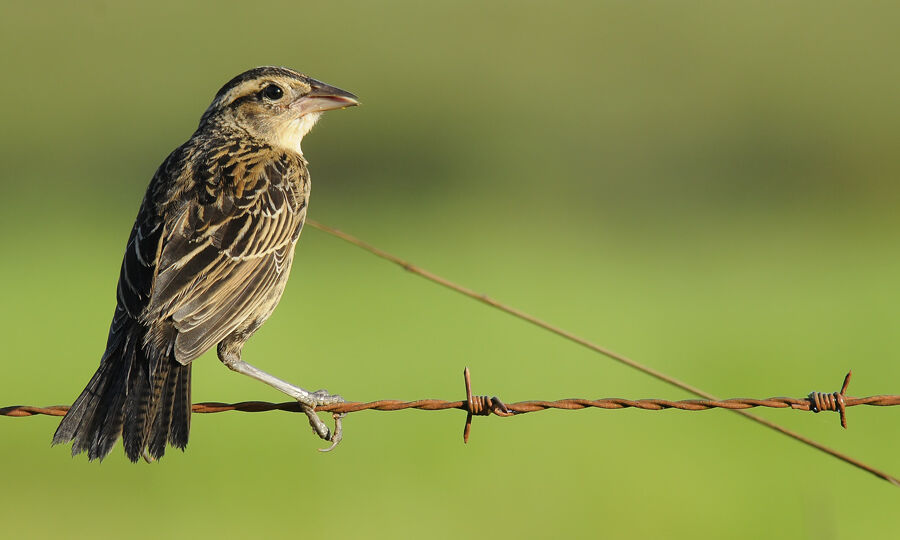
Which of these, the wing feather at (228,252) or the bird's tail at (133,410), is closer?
the bird's tail at (133,410)

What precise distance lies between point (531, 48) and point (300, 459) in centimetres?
2921

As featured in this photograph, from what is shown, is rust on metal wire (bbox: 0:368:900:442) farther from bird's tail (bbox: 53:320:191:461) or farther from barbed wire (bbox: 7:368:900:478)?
bird's tail (bbox: 53:320:191:461)

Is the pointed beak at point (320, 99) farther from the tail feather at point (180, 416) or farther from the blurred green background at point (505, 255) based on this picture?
the blurred green background at point (505, 255)

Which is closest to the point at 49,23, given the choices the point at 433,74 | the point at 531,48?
the point at 433,74

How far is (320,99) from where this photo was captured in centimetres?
831

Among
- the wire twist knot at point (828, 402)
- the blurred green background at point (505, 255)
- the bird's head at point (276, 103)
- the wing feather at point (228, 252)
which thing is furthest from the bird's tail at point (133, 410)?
the blurred green background at point (505, 255)

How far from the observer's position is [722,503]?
12992mm

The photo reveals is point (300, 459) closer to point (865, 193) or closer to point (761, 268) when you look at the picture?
point (761, 268)

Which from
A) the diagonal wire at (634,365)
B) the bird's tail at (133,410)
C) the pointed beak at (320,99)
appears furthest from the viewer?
the pointed beak at (320,99)

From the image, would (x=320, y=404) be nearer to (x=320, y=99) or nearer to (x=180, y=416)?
(x=180, y=416)

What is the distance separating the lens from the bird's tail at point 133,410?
20.2 feet

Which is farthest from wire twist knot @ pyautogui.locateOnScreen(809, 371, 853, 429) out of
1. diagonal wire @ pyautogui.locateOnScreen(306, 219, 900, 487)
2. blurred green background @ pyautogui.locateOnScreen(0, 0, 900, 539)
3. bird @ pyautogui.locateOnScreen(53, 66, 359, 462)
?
bird @ pyautogui.locateOnScreen(53, 66, 359, 462)

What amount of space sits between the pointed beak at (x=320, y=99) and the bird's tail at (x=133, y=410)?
243cm

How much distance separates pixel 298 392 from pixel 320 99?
7.35 feet
